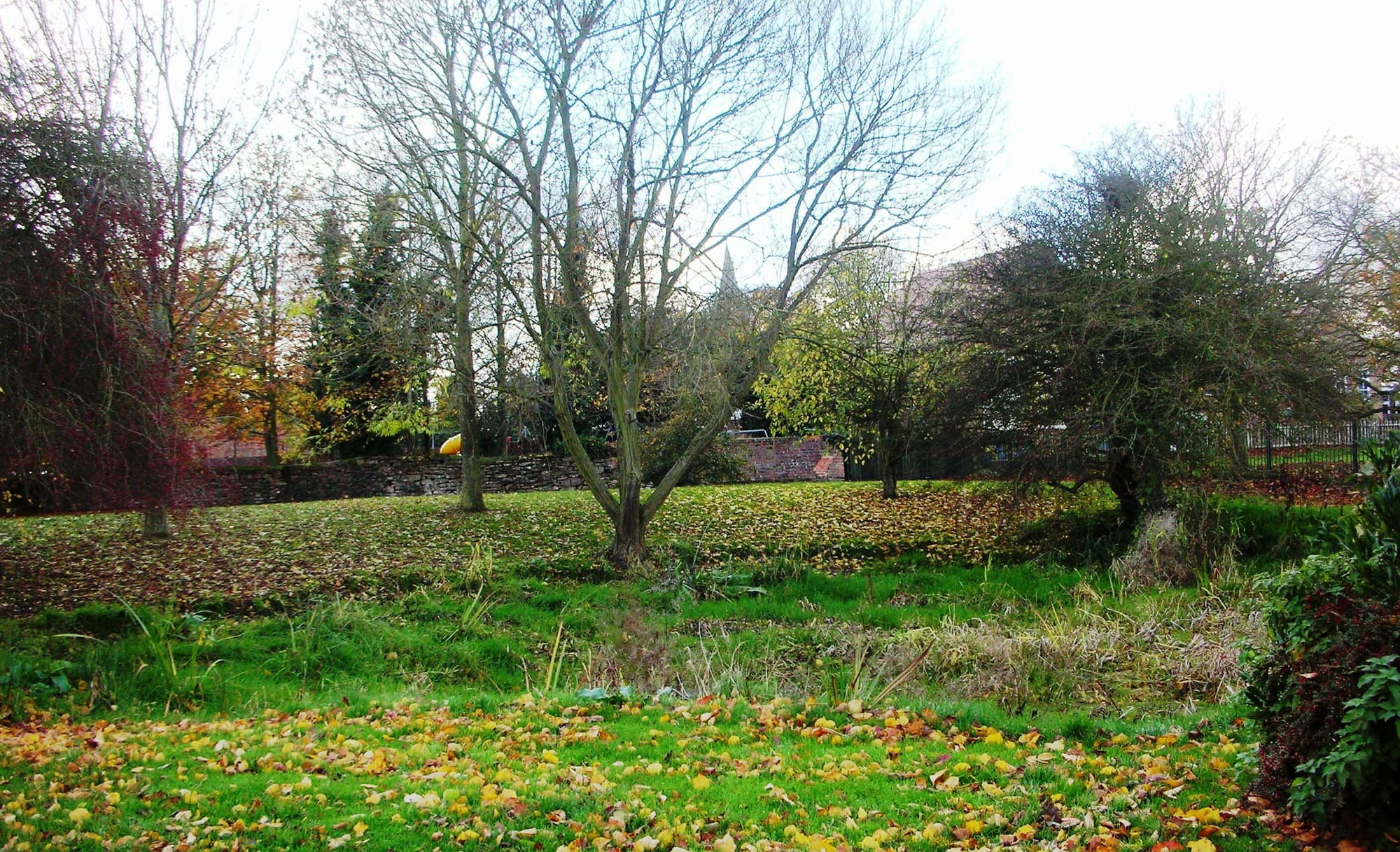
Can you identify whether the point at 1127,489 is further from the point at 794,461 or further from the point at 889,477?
the point at 794,461

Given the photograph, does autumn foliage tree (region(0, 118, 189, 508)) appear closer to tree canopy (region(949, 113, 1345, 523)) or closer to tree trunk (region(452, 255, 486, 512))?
tree trunk (region(452, 255, 486, 512))

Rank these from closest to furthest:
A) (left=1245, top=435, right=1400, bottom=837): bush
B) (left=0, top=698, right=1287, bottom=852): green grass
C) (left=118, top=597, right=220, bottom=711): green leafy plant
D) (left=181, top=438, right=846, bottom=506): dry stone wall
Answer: (left=1245, top=435, right=1400, bottom=837): bush → (left=0, top=698, right=1287, bottom=852): green grass → (left=118, top=597, right=220, bottom=711): green leafy plant → (left=181, top=438, right=846, bottom=506): dry stone wall

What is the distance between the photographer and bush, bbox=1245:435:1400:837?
3.51m

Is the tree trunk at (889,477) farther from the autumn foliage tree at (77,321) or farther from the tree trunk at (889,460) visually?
the autumn foliage tree at (77,321)

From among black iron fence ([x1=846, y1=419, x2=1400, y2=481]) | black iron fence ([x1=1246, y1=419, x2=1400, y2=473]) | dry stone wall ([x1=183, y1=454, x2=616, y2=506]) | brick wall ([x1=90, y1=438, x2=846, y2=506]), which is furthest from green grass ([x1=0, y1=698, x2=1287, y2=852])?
dry stone wall ([x1=183, y1=454, x2=616, y2=506])

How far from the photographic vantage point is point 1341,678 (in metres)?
3.76

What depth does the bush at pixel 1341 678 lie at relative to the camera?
11.5ft

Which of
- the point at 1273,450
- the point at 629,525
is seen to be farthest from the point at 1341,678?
the point at 1273,450

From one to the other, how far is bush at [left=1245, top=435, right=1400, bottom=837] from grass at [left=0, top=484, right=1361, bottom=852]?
0.32 metres

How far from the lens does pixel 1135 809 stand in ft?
13.9

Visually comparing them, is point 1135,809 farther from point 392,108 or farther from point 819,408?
point 819,408

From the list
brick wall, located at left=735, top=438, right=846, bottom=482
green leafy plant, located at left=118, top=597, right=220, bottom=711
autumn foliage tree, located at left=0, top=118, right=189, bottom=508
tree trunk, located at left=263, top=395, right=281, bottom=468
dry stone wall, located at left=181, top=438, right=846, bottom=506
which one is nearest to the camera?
green leafy plant, located at left=118, top=597, right=220, bottom=711

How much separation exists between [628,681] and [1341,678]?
5723mm

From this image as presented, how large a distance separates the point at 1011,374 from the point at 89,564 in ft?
41.4
